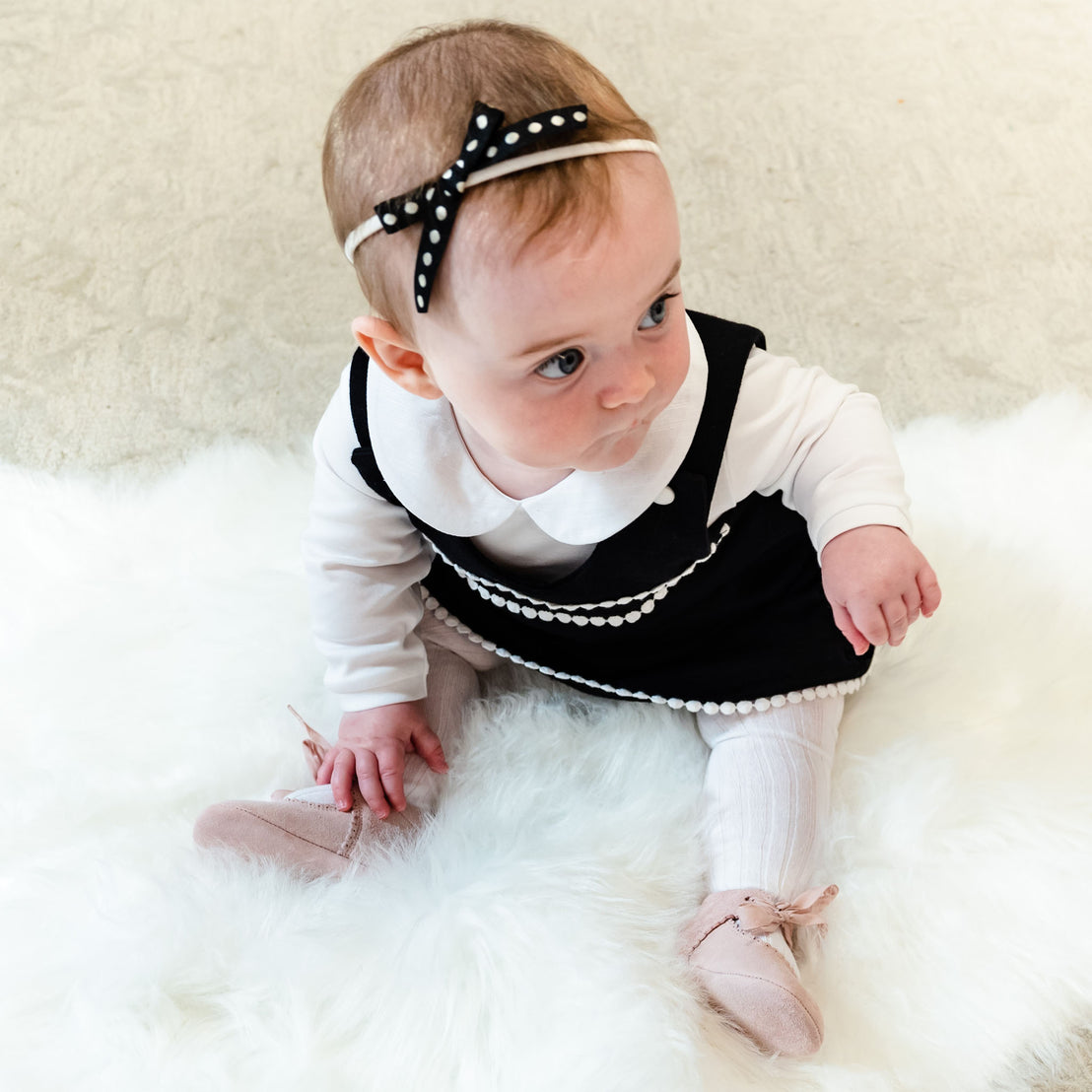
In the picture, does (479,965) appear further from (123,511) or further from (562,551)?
(123,511)

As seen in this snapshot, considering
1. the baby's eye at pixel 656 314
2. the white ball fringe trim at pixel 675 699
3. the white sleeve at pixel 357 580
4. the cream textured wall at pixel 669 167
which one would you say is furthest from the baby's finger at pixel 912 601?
the cream textured wall at pixel 669 167

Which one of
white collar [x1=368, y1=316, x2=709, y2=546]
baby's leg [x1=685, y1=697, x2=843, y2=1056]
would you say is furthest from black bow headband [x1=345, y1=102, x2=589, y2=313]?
baby's leg [x1=685, y1=697, x2=843, y2=1056]

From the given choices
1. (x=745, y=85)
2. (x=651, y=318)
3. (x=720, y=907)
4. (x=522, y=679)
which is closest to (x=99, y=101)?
(x=745, y=85)

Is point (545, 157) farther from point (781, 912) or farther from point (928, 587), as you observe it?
point (781, 912)

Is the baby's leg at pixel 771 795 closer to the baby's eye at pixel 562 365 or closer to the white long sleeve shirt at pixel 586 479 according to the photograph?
the white long sleeve shirt at pixel 586 479

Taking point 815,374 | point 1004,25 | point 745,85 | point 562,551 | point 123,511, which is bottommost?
point 123,511

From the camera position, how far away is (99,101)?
4.71 ft

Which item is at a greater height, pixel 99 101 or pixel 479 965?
pixel 99 101

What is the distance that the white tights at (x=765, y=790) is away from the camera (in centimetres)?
74

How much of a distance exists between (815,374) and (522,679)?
324 mm

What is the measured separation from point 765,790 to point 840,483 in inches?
8.3

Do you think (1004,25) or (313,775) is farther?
(1004,25)

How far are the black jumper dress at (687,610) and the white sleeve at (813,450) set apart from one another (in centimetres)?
3

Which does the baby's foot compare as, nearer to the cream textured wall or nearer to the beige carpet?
the beige carpet
